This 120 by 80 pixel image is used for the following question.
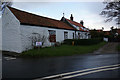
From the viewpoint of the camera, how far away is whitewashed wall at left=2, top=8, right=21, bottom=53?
1170 cm

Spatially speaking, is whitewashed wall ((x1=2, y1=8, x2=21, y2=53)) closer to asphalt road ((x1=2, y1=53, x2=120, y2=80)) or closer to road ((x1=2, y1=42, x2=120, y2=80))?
asphalt road ((x1=2, y1=53, x2=120, y2=80))

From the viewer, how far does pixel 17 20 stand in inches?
453

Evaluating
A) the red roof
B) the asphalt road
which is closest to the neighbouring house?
the red roof

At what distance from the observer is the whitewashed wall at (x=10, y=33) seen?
1170cm

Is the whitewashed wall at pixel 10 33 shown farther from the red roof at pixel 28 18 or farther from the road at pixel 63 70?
the road at pixel 63 70

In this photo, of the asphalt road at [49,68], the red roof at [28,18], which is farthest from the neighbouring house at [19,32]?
the asphalt road at [49,68]

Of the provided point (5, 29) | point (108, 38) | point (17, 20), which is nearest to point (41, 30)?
point (17, 20)

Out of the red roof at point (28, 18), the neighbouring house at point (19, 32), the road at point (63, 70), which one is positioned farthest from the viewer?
the red roof at point (28, 18)

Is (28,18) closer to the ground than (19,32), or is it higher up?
higher up

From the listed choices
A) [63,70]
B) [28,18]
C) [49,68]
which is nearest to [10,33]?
[28,18]

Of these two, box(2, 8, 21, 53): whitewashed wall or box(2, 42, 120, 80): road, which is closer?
box(2, 42, 120, 80): road

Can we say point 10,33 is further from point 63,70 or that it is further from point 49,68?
point 63,70

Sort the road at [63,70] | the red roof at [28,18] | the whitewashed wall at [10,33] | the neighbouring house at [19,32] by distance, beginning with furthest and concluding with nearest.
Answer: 1. the red roof at [28,18]
2. the whitewashed wall at [10,33]
3. the neighbouring house at [19,32]
4. the road at [63,70]

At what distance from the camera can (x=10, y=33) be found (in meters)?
12.4
